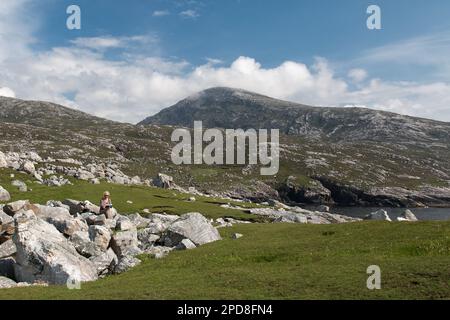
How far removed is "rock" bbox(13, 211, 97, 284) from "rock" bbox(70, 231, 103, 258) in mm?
3213

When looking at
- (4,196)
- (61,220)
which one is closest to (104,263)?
(61,220)

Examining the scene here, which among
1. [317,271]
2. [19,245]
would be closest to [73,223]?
[19,245]

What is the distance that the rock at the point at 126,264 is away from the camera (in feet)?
124

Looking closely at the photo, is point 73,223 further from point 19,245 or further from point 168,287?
point 168,287

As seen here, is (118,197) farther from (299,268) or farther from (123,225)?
(299,268)

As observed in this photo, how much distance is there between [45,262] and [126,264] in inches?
288

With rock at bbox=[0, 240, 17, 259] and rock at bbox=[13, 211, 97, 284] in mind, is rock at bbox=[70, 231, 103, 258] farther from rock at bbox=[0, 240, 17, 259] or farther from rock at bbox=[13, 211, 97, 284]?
rock at bbox=[0, 240, 17, 259]

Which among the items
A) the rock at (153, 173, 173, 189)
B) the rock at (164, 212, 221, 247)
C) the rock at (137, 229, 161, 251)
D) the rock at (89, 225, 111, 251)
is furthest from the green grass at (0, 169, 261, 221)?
the rock at (153, 173, 173, 189)

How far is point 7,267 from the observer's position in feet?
121

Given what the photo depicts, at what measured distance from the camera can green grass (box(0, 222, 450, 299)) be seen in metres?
24.2

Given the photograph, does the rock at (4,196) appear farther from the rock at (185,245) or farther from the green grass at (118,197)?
the rock at (185,245)

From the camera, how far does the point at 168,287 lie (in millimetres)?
27359

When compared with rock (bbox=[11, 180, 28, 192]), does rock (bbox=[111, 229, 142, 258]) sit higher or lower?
lower

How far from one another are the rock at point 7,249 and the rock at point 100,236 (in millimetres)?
7390
